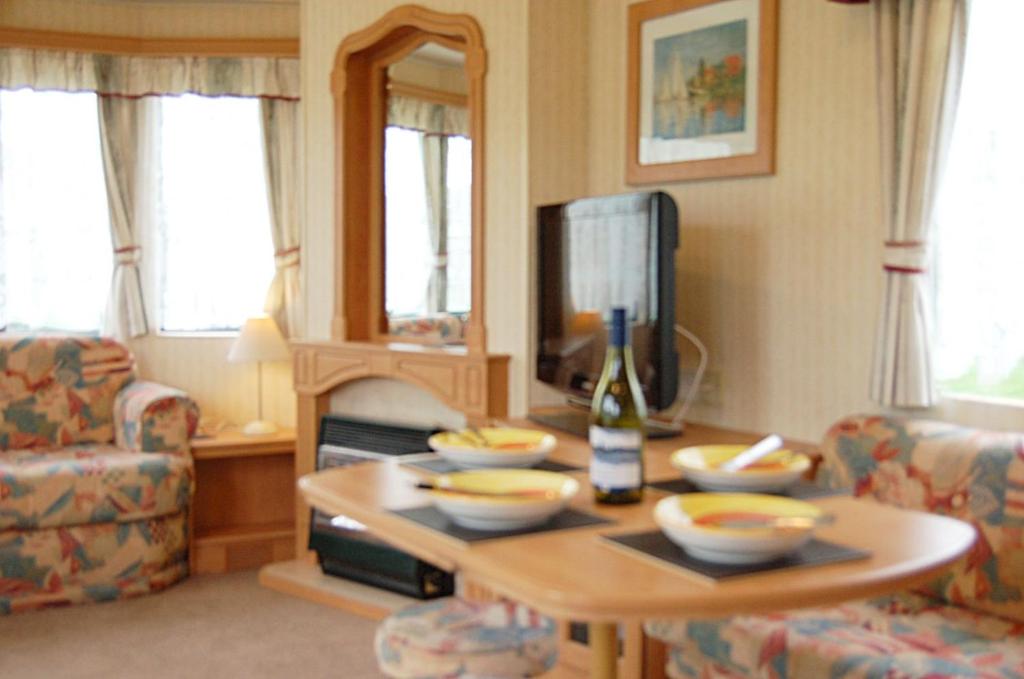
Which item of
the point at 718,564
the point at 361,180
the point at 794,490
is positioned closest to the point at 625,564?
the point at 718,564

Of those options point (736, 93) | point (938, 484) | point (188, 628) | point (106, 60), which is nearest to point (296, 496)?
point (188, 628)

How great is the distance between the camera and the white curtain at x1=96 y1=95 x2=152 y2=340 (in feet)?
16.5

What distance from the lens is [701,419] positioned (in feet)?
11.2

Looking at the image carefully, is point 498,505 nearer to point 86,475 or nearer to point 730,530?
point 730,530

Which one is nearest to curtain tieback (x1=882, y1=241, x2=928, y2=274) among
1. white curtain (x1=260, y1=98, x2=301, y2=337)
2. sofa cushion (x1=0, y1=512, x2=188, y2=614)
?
sofa cushion (x1=0, y1=512, x2=188, y2=614)

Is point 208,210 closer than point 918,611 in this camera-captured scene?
No

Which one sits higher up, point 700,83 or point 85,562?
point 700,83

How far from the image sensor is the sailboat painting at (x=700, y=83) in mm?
3229

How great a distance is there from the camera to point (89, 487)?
3.99 m

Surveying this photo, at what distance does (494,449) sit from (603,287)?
45.4 inches

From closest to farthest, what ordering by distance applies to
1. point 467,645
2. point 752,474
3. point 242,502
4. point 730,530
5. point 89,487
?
1. point 730,530
2. point 752,474
3. point 467,645
4. point 89,487
5. point 242,502

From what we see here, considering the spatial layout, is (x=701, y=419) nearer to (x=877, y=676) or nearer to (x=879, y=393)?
(x=879, y=393)

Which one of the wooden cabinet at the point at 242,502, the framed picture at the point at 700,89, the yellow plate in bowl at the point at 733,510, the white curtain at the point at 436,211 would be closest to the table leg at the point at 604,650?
the yellow plate in bowl at the point at 733,510

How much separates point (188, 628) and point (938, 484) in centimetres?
256
